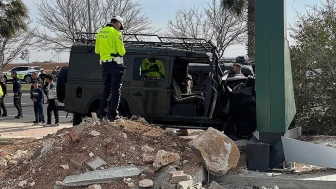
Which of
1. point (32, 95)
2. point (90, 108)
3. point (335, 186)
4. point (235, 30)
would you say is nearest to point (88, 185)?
point (335, 186)

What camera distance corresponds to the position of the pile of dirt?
6.18 m

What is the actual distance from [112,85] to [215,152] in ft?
8.14

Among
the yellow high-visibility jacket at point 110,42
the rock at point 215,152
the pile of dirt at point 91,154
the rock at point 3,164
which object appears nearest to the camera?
the pile of dirt at point 91,154

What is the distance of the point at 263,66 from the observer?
22.5 feet

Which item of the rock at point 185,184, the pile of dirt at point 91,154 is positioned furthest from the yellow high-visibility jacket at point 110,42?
the rock at point 185,184

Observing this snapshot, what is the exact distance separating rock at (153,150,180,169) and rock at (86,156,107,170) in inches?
27.2

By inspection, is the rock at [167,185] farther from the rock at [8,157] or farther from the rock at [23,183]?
the rock at [8,157]

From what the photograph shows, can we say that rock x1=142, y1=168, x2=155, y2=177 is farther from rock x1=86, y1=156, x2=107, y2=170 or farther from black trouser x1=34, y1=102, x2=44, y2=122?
black trouser x1=34, y1=102, x2=44, y2=122

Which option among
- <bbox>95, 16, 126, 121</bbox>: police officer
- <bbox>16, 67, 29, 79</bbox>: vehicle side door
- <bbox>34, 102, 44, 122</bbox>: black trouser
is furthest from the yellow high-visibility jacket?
<bbox>16, 67, 29, 79</bbox>: vehicle side door

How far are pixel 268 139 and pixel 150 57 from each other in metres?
3.61

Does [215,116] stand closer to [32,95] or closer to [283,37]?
[283,37]

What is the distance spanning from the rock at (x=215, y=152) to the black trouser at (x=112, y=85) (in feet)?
6.69

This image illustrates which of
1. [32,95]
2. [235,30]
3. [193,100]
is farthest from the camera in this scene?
[235,30]

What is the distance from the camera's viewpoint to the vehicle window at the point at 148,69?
31.5 feet
